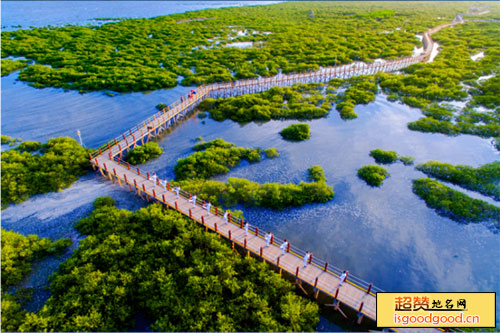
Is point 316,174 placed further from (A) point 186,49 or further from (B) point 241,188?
(A) point 186,49

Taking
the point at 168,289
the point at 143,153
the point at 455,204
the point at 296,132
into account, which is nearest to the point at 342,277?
the point at 168,289

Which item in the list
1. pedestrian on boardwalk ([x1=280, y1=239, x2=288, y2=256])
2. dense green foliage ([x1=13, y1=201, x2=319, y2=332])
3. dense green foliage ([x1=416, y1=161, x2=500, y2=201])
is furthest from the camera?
dense green foliage ([x1=416, y1=161, x2=500, y2=201])

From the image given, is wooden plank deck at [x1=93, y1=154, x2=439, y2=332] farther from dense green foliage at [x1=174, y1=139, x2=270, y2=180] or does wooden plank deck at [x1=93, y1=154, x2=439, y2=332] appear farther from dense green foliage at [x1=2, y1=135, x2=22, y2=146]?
dense green foliage at [x1=2, y1=135, x2=22, y2=146]

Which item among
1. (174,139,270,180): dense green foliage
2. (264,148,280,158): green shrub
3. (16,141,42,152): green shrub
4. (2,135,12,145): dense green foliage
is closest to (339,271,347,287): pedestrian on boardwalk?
(174,139,270,180): dense green foliage

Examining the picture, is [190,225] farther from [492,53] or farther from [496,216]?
[492,53]

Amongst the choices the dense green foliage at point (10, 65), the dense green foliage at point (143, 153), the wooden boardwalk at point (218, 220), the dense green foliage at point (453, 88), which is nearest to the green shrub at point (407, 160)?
the dense green foliage at point (453, 88)

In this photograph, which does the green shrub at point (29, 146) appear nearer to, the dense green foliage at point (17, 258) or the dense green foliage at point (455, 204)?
the dense green foliage at point (17, 258)
